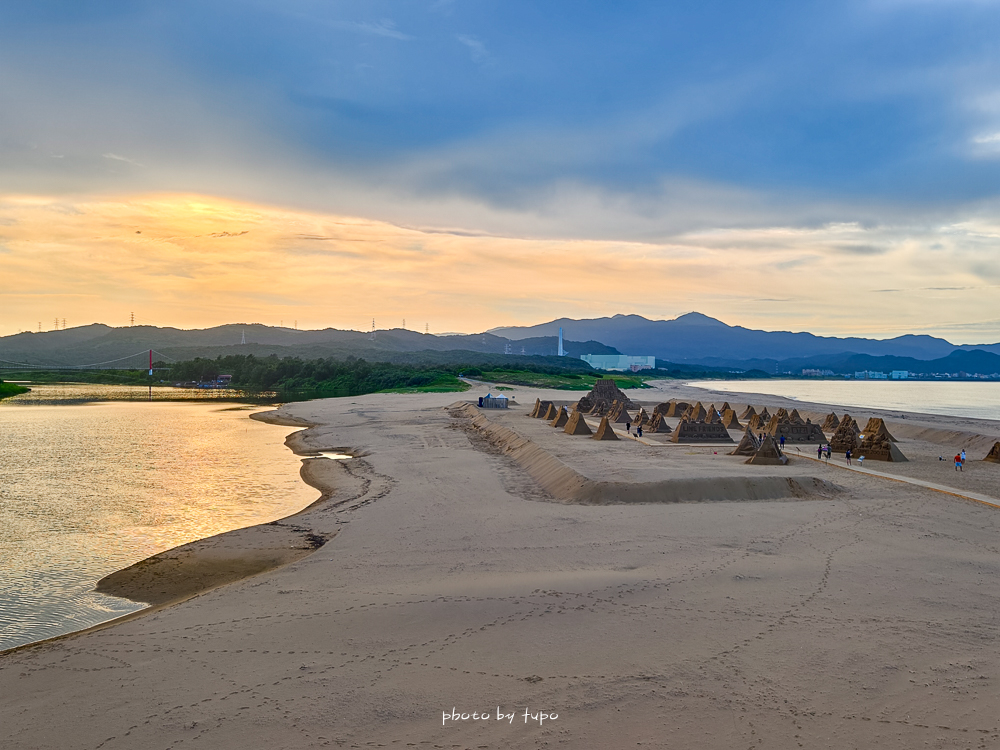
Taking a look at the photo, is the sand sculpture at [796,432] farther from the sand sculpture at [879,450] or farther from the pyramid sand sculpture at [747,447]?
the pyramid sand sculpture at [747,447]

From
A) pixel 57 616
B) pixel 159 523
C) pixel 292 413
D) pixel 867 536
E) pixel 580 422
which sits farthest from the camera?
pixel 292 413

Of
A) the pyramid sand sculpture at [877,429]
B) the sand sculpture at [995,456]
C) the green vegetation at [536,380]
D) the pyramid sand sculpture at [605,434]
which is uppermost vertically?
the green vegetation at [536,380]

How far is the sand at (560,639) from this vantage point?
7074 mm

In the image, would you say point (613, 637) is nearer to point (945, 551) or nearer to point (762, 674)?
point (762, 674)

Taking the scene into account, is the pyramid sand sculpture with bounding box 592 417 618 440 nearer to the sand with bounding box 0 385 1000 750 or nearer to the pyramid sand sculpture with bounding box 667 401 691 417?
the sand with bounding box 0 385 1000 750

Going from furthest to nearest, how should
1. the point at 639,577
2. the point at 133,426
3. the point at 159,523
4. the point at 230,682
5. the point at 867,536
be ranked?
1. the point at 133,426
2. the point at 159,523
3. the point at 867,536
4. the point at 639,577
5. the point at 230,682

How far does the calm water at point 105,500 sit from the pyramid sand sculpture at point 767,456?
690 inches

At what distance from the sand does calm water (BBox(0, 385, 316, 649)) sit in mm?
1415

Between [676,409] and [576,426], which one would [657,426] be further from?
[676,409]

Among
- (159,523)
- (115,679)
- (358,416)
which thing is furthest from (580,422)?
(115,679)

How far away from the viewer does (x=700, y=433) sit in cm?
3553

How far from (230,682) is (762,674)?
6.74 meters

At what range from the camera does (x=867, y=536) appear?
1548 cm

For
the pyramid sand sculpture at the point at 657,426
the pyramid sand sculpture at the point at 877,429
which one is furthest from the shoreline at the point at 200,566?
the pyramid sand sculpture at the point at 657,426
